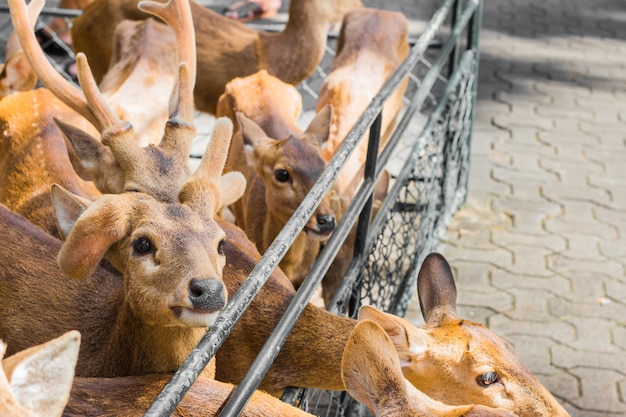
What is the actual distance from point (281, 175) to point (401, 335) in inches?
53.9

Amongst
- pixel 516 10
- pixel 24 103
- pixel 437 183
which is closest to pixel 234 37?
pixel 437 183

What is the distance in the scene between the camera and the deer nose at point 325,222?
3.83m

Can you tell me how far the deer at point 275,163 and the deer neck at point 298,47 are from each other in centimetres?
67

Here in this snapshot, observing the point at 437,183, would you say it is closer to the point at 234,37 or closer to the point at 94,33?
the point at 234,37

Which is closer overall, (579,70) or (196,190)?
(196,190)

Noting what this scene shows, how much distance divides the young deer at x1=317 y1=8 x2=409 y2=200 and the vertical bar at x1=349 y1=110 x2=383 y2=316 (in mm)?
864

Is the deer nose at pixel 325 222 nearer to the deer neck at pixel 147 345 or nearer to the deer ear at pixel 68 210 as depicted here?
the deer neck at pixel 147 345

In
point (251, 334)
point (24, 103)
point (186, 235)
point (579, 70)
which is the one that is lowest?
point (579, 70)

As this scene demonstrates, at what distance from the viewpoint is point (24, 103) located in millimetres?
4227

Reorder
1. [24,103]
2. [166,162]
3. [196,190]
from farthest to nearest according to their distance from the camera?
[24,103], [166,162], [196,190]

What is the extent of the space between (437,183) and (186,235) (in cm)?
331

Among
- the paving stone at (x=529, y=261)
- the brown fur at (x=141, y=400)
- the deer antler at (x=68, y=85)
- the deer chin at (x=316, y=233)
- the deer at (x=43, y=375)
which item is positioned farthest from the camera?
the paving stone at (x=529, y=261)

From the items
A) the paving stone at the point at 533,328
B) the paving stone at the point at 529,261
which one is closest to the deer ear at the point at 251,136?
the paving stone at the point at 533,328

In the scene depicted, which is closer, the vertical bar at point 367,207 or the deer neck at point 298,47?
the vertical bar at point 367,207
